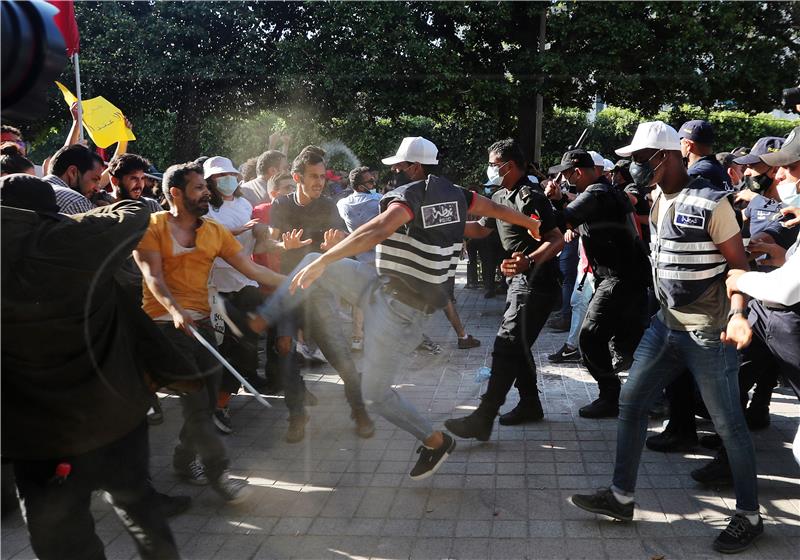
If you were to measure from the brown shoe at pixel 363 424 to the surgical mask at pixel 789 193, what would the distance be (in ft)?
10.5

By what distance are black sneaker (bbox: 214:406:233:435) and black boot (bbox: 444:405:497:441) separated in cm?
166

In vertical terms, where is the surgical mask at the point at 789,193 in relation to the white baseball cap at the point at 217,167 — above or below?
below

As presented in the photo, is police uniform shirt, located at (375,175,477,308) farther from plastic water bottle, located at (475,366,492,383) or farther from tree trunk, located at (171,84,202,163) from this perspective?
tree trunk, located at (171,84,202,163)

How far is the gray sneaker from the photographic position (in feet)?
13.8

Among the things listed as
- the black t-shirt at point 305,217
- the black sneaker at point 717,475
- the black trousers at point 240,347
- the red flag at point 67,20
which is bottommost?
the black sneaker at point 717,475

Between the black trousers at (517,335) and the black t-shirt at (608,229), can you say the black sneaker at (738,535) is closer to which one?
the black trousers at (517,335)

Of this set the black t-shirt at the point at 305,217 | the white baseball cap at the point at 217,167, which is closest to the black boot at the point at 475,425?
the black t-shirt at the point at 305,217

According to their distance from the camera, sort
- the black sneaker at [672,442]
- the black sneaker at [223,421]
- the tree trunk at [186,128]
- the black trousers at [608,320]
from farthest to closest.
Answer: the tree trunk at [186,128] → the black trousers at [608,320] → the black sneaker at [223,421] → the black sneaker at [672,442]

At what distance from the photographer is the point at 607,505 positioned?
381 centimetres

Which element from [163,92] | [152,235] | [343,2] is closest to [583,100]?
[343,2]

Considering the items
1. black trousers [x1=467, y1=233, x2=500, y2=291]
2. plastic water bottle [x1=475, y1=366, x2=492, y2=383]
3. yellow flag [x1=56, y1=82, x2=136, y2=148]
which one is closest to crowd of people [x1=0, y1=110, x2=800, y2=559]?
plastic water bottle [x1=475, y1=366, x2=492, y2=383]

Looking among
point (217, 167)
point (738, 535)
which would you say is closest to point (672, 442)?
point (738, 535)

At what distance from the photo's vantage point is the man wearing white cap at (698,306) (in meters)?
3.50

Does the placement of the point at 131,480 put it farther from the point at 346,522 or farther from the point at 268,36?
the point at 268,36
